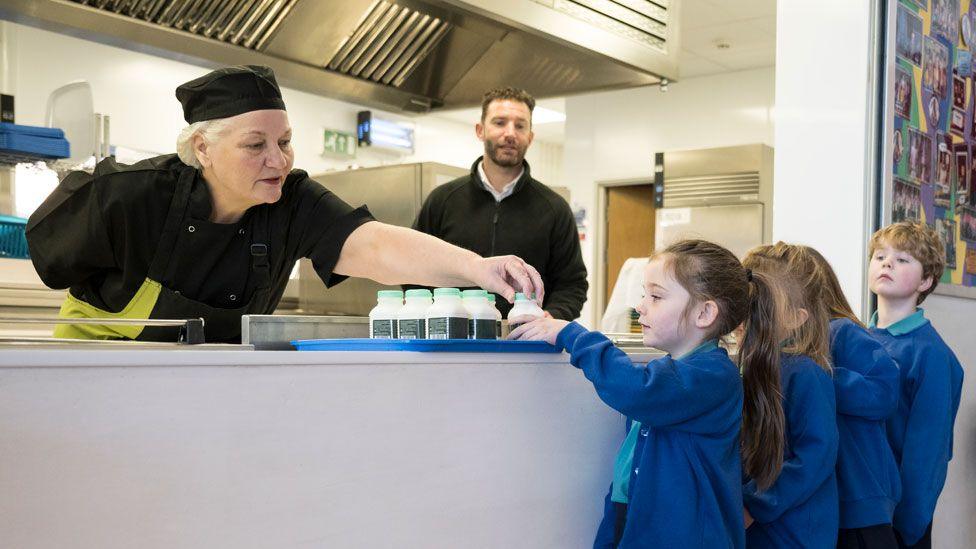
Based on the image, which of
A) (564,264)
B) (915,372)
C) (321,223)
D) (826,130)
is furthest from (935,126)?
(321,223)

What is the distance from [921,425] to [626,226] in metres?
5.24

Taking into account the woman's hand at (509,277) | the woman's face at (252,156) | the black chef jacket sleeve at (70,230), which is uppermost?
the woman's face at (252,156)

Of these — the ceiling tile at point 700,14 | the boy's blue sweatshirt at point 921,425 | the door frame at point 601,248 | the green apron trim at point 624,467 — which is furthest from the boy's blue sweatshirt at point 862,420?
the door frame at point 601,248

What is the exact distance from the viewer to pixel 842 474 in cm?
222

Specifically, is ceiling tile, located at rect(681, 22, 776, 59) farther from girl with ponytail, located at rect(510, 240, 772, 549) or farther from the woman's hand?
the woman's hand

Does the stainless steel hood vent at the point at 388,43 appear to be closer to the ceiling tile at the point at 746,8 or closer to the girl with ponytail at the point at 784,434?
the girl with ponytail at the point at 784,434

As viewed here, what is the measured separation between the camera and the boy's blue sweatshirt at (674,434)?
1.60 m

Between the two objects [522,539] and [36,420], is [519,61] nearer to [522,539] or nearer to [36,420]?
[522,539]

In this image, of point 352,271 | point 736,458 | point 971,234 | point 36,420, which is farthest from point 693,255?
point 971,234

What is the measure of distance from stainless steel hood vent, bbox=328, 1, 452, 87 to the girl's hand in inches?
67.2

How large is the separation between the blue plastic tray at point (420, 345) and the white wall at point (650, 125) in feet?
19.5

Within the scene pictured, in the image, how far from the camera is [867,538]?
2205mm

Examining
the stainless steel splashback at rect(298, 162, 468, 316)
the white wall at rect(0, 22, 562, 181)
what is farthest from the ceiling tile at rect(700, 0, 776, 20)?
the white wall at rect(0, 22, 562, 181)

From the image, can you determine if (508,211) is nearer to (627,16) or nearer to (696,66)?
(627,16)
